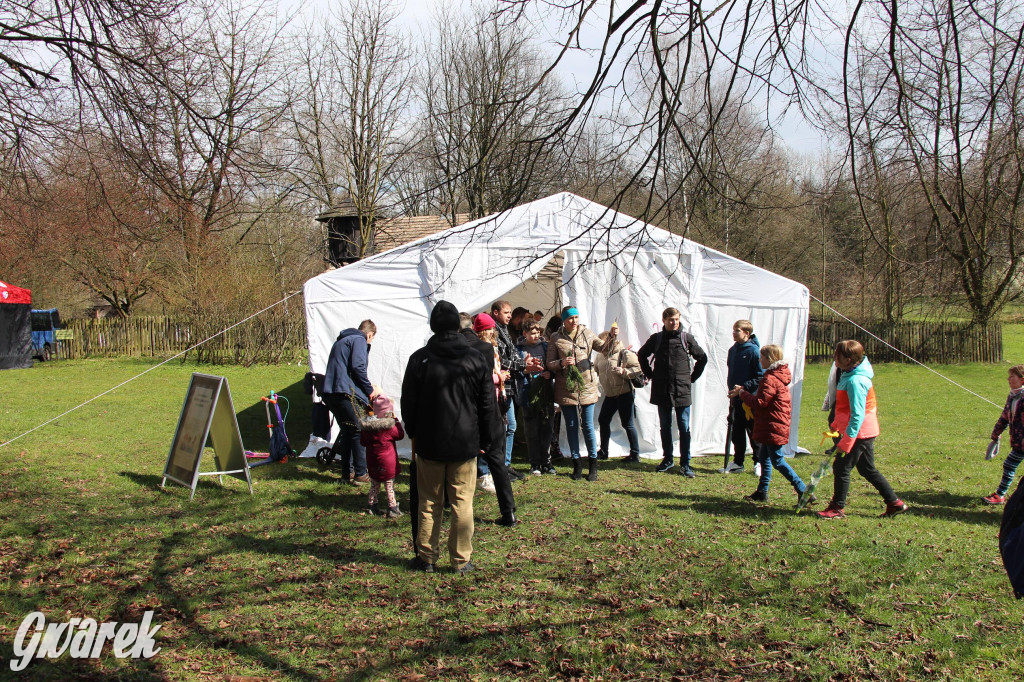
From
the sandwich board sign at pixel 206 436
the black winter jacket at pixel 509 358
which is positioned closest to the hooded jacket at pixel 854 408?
the black winter jacket at pixel 509 358

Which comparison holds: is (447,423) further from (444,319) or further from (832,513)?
(832,513)

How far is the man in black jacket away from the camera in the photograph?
4.73 meters

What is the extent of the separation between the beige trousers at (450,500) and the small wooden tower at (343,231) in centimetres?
2099

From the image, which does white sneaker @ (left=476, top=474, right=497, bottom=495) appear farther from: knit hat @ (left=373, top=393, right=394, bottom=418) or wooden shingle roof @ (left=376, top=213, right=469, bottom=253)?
wooden shingle roof @ (left=376, top=213, right=469, bottom=253)

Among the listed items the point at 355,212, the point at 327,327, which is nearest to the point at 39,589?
the point at 327,327

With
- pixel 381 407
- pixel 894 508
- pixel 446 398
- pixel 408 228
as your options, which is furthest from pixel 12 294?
pixel 894 508

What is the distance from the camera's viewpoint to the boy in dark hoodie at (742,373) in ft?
25.1

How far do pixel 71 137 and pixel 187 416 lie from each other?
2.79 metres

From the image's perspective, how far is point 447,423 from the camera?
4707mm

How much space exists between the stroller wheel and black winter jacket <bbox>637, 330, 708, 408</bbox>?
12.2 feet

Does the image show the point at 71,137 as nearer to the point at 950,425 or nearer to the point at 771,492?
the point at 771,492

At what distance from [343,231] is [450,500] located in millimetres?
22167

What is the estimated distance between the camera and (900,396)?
53.0ft

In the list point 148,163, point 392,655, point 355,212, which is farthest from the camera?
point 355,212
